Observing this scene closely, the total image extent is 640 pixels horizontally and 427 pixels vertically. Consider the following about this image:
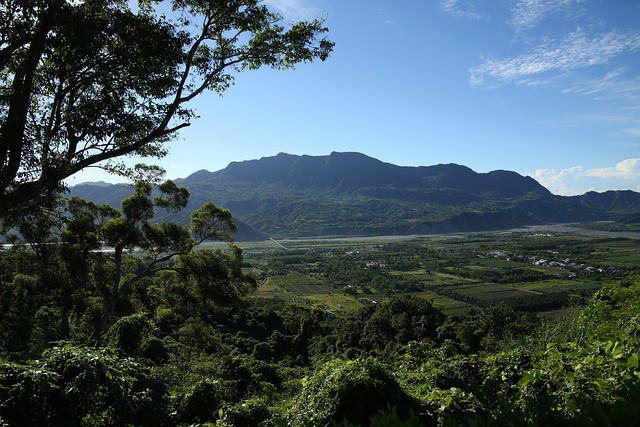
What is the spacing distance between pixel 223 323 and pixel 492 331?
2116cm

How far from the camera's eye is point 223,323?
3058cm

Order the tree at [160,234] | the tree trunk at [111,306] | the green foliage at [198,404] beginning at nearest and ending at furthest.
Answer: the green foliage at [198,404] → the tree trunk at [111,306] → the tree at [160,234]

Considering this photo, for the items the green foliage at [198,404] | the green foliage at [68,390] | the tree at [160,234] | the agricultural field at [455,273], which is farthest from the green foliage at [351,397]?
the agricultural field at [455,273]

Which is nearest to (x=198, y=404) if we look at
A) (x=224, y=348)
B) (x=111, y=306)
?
(x=111, y=306)

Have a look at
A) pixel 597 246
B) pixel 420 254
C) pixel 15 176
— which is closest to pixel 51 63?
pixel 15 176

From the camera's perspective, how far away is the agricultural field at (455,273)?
196 feet

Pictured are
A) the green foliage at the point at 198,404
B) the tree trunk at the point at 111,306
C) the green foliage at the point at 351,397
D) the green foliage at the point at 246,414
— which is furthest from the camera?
the tree trunk at the point at 111,306

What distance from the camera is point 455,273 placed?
85.6 m

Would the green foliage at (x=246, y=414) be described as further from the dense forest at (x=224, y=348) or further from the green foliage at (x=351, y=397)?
the green foliage at (x=351, y=397)

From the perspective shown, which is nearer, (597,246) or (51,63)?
(51,63)

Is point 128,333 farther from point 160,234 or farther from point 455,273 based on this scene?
point 455,273

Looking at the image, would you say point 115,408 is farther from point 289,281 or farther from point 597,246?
point 597,246

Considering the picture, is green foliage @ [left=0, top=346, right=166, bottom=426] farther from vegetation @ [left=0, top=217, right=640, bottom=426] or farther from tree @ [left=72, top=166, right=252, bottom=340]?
tree @ [left=72, top=166, right=252, bottom=340]

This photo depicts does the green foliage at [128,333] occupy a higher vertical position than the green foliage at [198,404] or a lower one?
higher
